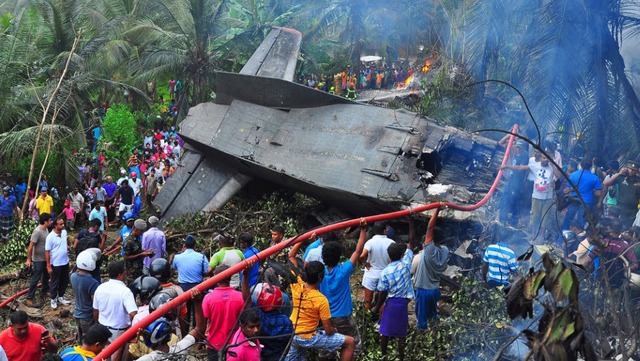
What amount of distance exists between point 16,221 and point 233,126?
468 cm

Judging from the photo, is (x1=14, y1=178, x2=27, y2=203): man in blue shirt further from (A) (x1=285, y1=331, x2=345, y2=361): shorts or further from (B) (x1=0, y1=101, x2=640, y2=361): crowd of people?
(A) (x1=285, y1=331, x2=345, y2=361): shorts

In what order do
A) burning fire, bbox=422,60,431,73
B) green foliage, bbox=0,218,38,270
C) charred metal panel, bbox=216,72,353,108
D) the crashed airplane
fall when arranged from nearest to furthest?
the crashed airplane → green foliage, bbox=0,218,38,270 → charred metal panel, bbox=216,72,353,108 → burning fire, bbox=422,60,431,73

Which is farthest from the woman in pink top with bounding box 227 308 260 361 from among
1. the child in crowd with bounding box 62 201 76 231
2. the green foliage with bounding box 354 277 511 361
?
the child in crowd with bounding box 62 201 76 231

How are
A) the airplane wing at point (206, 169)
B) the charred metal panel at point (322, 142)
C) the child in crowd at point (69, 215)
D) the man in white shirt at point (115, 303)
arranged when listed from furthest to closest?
1. the child in crowd at point (69, 215)
2. the airplane wing at point (206, 169)
3. the charred metal panel at point (322, 142)
4. the man in white shirt at point (115, 303)

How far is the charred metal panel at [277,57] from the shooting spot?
1652 centimetres

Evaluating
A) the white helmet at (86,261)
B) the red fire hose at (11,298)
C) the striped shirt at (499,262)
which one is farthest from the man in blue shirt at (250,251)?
the red fire hose at (11,298)

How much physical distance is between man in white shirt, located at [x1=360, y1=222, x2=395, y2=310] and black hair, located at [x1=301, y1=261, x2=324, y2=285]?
6.93 ft

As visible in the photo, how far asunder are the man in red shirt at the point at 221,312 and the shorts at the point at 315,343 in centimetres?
62

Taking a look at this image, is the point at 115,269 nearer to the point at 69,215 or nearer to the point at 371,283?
the point at 371,283

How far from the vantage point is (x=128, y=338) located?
636cm

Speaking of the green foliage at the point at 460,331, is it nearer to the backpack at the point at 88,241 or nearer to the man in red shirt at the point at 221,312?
the man in red shirt at the point at 221,312

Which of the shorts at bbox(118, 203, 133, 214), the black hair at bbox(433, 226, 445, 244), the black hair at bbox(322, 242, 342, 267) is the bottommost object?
the shorts at bbox(118, 203, 133, 214)

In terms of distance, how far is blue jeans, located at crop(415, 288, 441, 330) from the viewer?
884 cm

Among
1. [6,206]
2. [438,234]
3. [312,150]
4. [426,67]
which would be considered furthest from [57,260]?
[426,67]
